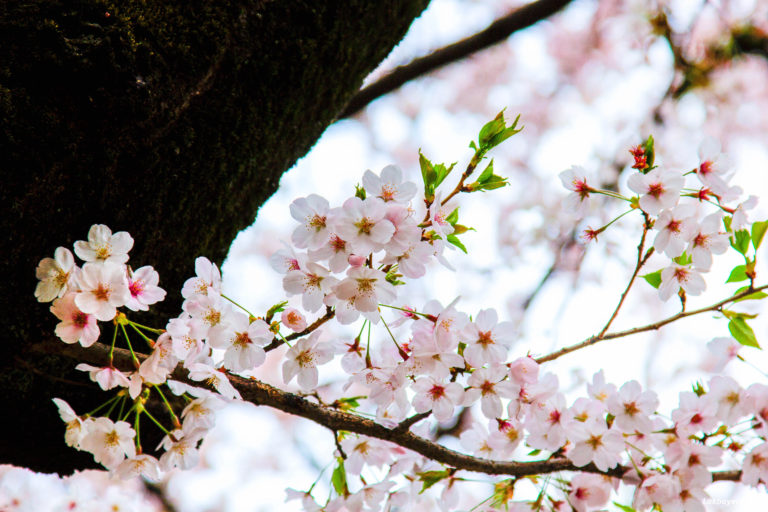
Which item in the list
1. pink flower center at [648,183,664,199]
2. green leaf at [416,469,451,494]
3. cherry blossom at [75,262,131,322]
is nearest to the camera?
cherry blossom at [75,262,131,322]

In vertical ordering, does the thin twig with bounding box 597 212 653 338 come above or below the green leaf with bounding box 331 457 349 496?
above

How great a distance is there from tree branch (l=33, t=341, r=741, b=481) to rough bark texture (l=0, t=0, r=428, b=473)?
12cm

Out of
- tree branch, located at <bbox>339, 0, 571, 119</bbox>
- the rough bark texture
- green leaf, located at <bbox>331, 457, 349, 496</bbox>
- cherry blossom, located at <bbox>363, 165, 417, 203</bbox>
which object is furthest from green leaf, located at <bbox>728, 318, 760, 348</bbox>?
tree branch, located at <bbox>339, 0, 571, 119</bbox>

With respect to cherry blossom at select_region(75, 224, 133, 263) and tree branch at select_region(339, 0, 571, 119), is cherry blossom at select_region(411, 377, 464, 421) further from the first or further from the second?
tree branch at select_region(339, 0, 571, 119)

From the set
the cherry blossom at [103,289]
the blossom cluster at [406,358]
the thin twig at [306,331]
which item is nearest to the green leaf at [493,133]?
the blossom cluster at [406,358]

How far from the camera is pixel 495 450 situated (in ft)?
4.13

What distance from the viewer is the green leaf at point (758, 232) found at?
1090mm

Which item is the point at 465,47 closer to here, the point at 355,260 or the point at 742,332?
the point at 742,332

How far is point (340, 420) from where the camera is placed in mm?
1043

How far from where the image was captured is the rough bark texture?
2.79ft

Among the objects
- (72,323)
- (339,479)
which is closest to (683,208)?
(339,479)

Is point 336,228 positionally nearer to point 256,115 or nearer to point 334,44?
point 256,115

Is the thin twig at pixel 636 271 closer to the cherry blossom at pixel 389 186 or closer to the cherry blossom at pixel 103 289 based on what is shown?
the cherry blossom at pixel 389 186

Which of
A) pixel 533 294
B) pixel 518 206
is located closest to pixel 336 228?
pixel 533 294
